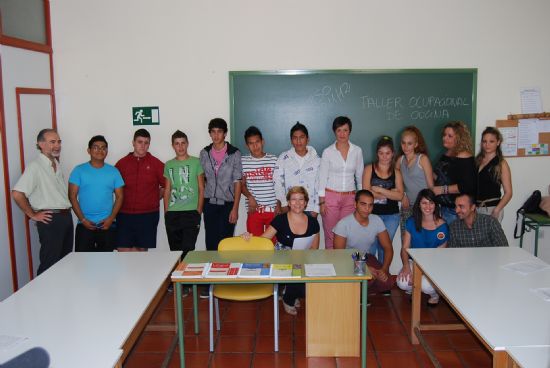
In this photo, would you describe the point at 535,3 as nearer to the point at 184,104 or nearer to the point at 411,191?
the point at 411,191

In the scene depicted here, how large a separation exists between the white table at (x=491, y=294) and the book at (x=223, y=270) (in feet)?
4.17

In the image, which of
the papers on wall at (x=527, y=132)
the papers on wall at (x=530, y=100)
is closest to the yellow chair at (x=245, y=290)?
the papers on wall at (x=527, y=132)

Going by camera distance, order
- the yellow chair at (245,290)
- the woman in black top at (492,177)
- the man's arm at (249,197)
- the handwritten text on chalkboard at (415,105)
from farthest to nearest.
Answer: the handwritten text on chalkboard at (415,105) → the man's arm at (249,197) → the woman in black top at (492,177) → the yellow chair at (245,290)

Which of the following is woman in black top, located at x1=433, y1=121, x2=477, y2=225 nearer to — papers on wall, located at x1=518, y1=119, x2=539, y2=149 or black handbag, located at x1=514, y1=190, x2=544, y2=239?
papers on wall, located at x1=518, y1=119, x2=539, y2=149

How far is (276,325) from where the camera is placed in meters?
3.79

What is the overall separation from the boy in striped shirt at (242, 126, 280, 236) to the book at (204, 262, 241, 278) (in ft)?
4.07

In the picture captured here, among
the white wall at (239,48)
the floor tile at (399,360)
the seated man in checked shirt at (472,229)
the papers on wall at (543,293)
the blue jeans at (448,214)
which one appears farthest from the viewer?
the white wall at (239,48)

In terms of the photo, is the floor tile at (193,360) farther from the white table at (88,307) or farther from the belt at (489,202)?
the belt at (489,202)

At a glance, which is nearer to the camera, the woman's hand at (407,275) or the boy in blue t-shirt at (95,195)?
the woman's hand at (407,275)

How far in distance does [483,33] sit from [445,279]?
3.06 m

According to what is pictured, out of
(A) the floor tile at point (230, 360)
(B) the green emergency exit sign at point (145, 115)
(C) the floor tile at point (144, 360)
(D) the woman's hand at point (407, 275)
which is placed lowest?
(C) the floor tile at point (144, 360)

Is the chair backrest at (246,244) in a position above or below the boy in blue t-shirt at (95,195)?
below

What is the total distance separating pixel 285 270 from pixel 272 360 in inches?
29.2

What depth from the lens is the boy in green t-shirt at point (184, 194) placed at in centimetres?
481
